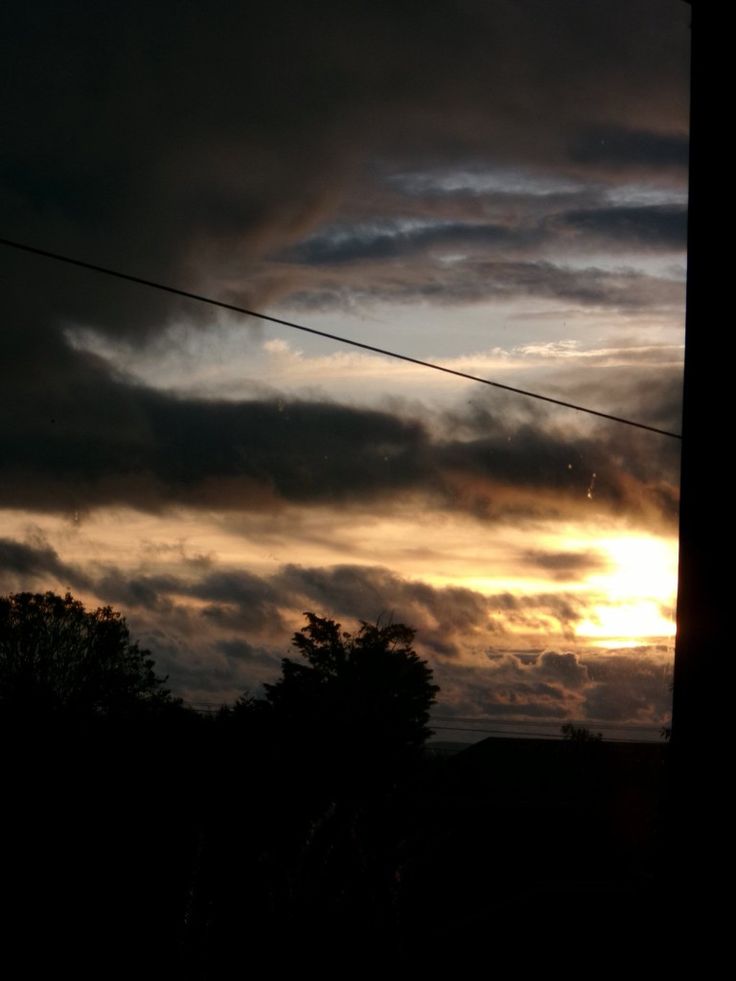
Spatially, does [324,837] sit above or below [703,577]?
below

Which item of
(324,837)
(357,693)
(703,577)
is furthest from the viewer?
(357,693)

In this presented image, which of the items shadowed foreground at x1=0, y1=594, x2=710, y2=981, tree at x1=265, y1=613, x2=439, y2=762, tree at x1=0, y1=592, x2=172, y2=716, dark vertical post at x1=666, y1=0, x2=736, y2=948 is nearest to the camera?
dark vertical post at x1=666, y1=0, x2=736, y2=948

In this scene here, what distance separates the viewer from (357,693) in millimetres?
54281

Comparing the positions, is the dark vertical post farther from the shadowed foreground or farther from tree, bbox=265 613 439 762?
tree, bbox=265 613 439 762

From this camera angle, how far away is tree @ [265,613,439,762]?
1654 inches

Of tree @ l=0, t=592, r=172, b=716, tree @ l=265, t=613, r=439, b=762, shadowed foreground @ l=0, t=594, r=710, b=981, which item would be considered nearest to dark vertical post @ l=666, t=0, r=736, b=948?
shadowed foreground @ l=0, t=594, r=710, b=981

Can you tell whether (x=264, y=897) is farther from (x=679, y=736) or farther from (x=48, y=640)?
(x=48, y=640)

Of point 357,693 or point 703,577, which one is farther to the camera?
point 357,693

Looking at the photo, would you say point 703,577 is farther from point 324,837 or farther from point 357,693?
point 357,693

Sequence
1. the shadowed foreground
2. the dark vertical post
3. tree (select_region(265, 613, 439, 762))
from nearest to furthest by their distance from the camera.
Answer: the dark vertical post, the shadowed foreground, tree (select_region(265, 613, 439, 762))

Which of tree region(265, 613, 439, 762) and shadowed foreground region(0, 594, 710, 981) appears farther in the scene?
tree region(265, 613, 439, 762)

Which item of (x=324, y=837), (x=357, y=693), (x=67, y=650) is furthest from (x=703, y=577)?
(x=67, y=650)

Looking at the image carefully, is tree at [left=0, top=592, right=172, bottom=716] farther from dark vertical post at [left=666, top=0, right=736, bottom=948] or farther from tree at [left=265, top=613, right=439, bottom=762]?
dark vertical post at [left=666, top=0, right=736, bottom=948]

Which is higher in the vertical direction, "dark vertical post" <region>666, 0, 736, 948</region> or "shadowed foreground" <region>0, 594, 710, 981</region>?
"dark vertical post" <region>666, 0, 736, 948</region>
